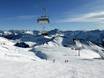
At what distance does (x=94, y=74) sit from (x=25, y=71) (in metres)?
4.65

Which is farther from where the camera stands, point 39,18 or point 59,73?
point 39,18

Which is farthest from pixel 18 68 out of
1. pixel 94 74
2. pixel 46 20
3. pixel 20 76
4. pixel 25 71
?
pixel 46 20

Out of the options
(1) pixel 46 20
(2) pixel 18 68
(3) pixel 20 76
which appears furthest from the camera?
(1) pixel 46 20

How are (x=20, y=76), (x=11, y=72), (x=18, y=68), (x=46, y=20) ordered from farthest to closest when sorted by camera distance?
(x=46, y=20) < (x=18, y=68) < (x=11, y=72) < (x=20, y=76)

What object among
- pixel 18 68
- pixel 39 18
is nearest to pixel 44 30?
pixel 39 18

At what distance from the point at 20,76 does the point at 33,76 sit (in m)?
0.81

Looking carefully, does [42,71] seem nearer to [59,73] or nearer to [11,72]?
[59,73]

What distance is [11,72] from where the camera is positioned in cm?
1340

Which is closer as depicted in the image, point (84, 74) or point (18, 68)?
point (84, 74)

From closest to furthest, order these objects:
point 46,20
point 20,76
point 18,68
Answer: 1. point 20,76
2. point 18,68
3. point 46,20

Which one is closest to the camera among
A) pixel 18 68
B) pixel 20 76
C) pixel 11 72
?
pixel 20 76

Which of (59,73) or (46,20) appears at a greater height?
(46,20)

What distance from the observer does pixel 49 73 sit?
1359cm

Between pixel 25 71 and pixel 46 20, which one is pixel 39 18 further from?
pixel 25 71
